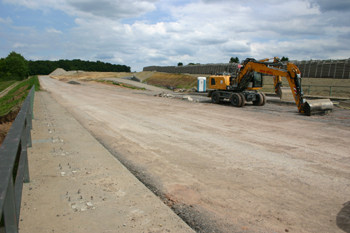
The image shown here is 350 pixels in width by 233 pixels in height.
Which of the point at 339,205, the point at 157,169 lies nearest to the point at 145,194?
the point at 157,169

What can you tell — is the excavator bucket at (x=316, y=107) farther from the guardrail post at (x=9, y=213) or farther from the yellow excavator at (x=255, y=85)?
the guardrail post at (x=9, y=213)

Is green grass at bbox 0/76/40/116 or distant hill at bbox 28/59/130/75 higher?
distant hill at bbox 28/59/130/75

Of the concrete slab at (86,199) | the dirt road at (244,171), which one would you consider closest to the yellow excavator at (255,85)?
the dirt road at (244,171)

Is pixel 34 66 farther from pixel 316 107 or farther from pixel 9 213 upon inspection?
pixel 9 213

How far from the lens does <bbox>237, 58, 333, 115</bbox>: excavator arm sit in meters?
15.1

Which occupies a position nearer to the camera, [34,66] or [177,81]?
[177,81]

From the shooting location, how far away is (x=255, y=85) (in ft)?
65.3

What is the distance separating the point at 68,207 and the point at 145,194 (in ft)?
3.87

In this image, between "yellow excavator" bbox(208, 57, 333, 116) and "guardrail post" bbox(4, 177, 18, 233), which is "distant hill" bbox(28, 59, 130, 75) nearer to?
"yellow excavator" bbox(208, 57, 333, 116)

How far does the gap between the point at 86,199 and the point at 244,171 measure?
341 centimetres

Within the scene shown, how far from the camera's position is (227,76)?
2127 cm

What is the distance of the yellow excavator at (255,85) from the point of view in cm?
1552

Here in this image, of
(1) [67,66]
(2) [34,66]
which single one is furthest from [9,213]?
(1) [67,66]

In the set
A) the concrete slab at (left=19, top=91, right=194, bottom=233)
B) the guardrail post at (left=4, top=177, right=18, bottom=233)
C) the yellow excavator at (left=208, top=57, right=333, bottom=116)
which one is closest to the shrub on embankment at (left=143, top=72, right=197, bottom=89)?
the yellow excavator at (left=208, top=57, right=333, bottom=116)
